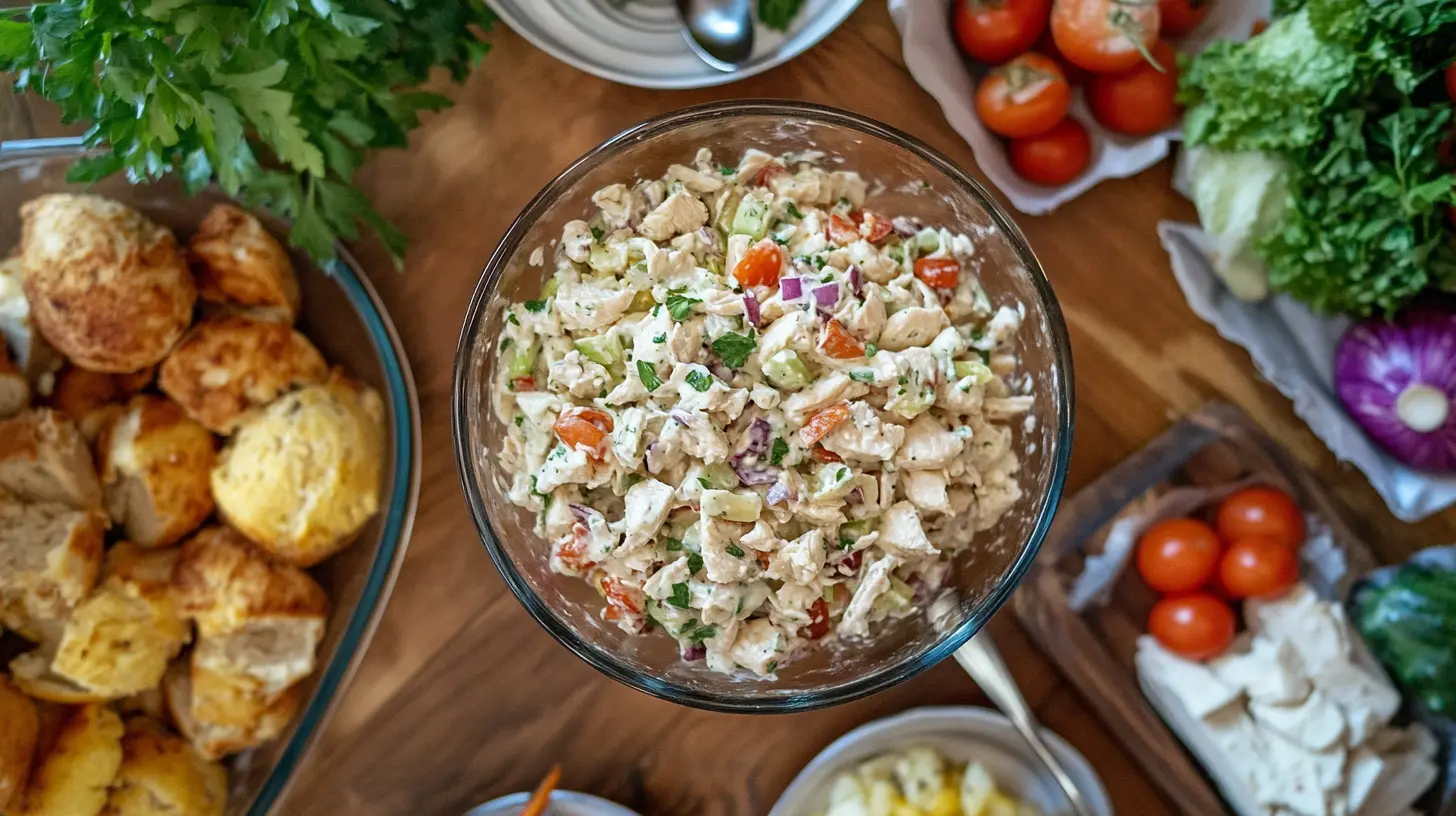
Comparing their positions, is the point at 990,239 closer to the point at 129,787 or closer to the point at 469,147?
the point at 469,147

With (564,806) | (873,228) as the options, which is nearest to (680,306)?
(873,228)

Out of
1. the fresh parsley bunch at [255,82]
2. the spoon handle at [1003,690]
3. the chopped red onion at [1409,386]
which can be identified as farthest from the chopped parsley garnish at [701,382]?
the chopped red onion at [1409,386]

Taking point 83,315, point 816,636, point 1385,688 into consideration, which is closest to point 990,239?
point 816,636

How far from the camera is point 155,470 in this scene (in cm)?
138

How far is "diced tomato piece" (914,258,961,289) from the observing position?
1235 millimetres

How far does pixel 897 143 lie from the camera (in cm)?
131

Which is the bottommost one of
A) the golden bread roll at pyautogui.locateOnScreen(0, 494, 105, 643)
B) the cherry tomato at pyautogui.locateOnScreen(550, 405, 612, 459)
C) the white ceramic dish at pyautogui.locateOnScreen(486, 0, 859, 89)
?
the golden bread roll at pyautogui.locateOnScreen(0, 494, 105, 643)

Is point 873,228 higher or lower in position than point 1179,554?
higher

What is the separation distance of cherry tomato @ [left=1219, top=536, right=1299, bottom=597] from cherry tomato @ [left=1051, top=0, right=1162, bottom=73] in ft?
2.66

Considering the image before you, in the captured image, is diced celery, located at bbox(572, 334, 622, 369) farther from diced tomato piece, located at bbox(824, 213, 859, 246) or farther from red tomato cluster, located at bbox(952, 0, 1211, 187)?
red tomato cluster, located at bbox(952, 0, 1211, 187)

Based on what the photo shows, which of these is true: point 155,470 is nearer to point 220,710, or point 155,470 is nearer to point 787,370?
point 220,710

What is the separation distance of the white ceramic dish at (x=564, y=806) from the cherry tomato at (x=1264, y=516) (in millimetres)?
1097

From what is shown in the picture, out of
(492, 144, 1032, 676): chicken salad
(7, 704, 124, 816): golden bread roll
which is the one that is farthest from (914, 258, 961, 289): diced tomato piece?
(7, 704, 124, 816): golden bread roll

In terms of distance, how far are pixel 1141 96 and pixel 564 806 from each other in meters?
1.47
